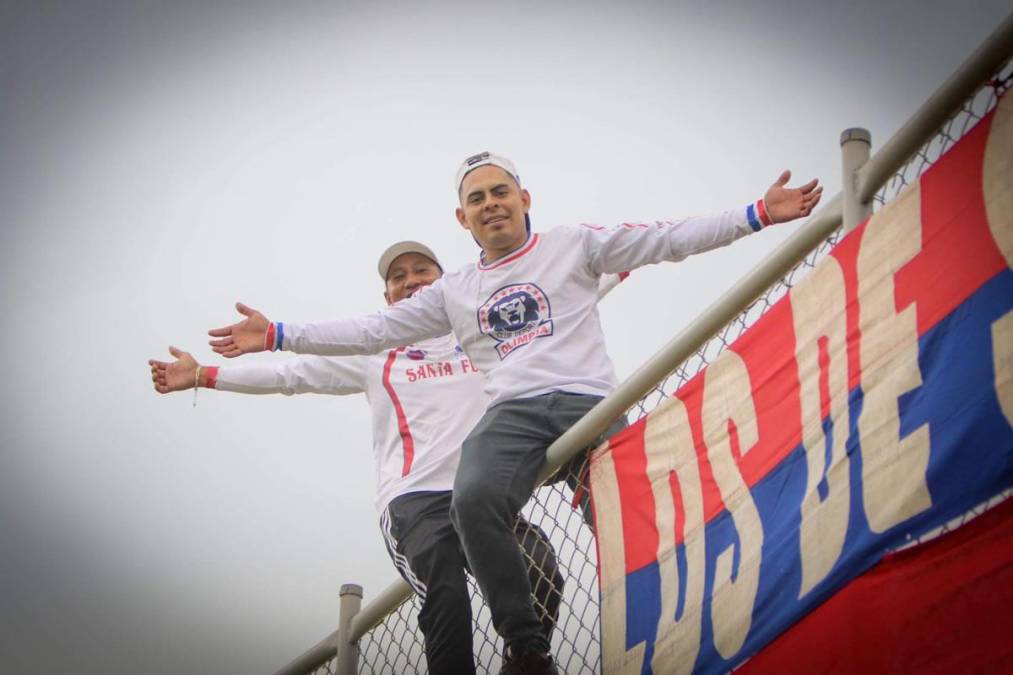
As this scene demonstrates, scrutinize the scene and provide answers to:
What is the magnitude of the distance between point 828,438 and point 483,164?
236cm

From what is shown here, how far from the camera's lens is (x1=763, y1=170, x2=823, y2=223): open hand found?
13.3ft

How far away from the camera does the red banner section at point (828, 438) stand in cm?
282

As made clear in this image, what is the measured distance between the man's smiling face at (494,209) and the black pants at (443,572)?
102cm

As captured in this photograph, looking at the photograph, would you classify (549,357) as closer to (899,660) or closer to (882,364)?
(882,364)

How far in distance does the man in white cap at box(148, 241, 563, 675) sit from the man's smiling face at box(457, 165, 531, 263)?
27.7 inches

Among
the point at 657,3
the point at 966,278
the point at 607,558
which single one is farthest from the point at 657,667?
the point at 657,3

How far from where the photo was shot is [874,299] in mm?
3225

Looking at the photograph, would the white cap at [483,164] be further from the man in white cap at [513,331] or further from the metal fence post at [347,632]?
the metal fence post at [347,632]

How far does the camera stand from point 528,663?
12.8 ft

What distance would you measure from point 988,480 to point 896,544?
0.32 meters

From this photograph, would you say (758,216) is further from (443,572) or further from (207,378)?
(207,378)

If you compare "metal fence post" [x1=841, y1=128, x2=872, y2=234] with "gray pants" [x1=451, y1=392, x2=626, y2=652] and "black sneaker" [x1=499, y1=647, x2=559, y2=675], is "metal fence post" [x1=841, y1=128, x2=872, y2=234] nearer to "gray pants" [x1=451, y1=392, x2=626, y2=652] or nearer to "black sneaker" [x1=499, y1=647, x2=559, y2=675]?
"gray pants" [x1=451, y1=392, x2=626, y2=652]

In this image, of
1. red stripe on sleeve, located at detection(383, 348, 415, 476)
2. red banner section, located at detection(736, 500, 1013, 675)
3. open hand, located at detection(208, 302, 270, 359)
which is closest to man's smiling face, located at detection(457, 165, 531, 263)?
red stripe on sleeve, located at detection(383, 348, 415, 476)

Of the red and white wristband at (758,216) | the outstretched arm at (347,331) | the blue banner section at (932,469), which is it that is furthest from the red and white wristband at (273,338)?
the blue banner section at (932,469)
